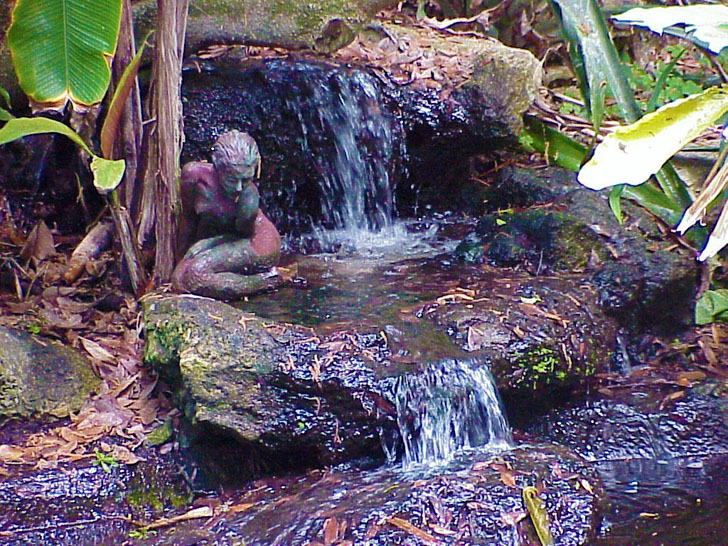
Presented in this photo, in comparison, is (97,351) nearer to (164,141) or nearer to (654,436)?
(164,141)

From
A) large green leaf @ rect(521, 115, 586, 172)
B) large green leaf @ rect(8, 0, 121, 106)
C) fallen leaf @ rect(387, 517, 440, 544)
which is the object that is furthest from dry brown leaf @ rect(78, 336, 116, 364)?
large green leaf @ rect(521, 115, 586, 172)

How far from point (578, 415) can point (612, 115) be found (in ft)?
9.91

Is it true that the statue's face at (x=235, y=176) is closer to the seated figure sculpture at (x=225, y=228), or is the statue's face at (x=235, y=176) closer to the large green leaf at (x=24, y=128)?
the seated figure sculpture at (x=225, y=228)

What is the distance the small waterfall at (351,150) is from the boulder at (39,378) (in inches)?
75.4

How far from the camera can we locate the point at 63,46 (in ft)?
10.8

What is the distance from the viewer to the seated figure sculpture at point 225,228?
12.8ft

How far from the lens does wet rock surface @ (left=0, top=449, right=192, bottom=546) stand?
131 inches

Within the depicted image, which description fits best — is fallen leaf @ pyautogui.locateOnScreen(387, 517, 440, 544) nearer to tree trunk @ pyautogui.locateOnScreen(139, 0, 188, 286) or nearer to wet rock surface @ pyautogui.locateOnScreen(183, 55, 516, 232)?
tree trunk @ pyautogui.locateOnScreen(139, 0, 188, 286)

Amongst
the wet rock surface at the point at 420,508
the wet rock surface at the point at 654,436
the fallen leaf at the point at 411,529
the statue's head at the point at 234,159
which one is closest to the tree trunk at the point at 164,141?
the statue's head at the point at 234,159

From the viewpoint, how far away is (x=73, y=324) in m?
4.18

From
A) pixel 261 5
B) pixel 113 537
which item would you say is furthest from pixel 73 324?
pixel 261 5

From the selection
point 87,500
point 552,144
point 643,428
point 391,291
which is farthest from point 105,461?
point 552,144

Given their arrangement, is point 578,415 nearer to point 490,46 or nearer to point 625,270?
point 625,270

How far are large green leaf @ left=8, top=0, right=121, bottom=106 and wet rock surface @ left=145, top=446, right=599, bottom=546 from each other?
1682mm
